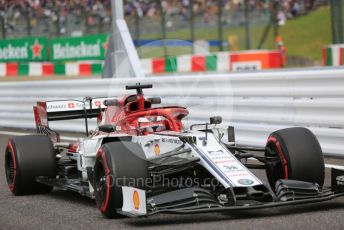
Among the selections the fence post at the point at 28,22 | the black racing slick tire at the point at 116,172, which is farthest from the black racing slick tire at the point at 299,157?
the fence post at the point at 28,22

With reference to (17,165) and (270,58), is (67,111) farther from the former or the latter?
(270,58)

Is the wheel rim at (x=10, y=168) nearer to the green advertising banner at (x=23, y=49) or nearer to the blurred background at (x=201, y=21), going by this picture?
the blurred background at (x=201, y=21)

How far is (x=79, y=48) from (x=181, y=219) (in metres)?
23.0

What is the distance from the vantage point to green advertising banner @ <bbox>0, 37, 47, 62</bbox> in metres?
29.9

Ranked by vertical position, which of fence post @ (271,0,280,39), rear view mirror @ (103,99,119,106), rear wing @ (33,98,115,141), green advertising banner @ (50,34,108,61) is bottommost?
rear wing @ (33,98,115,141)

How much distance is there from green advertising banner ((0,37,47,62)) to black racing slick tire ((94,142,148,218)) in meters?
23.0

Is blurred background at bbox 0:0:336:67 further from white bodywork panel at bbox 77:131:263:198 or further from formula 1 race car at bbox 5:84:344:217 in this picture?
white bodywork panel at bbox 77:131:263:198

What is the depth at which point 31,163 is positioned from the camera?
8531 millimetres

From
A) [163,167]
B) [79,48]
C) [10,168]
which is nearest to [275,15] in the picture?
[79,48]

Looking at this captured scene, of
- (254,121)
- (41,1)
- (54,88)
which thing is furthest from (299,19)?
(254,121)

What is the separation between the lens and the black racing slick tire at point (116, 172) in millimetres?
6695

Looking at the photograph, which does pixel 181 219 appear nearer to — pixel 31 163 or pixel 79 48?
pixel 31 163

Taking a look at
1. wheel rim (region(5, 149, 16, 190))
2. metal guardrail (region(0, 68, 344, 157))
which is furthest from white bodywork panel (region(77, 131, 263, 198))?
metal guardrail (region(0, 68, 344, 157))

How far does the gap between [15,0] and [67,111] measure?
19791 millimetres
